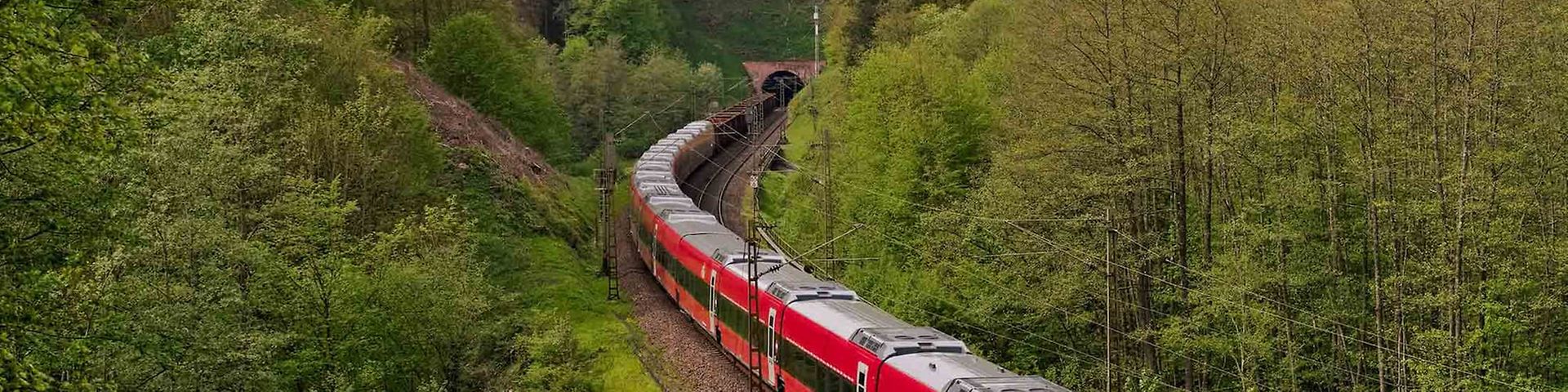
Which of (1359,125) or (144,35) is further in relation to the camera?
(144,35)

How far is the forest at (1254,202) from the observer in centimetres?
2430

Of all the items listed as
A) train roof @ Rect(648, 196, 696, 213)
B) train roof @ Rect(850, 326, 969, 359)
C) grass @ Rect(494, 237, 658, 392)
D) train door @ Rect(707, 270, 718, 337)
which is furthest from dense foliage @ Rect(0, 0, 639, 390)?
train roof @ Rect(850, 326, 969, 359)

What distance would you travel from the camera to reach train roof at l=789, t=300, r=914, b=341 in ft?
88.9

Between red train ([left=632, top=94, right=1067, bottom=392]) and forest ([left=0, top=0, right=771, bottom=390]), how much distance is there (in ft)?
9.10

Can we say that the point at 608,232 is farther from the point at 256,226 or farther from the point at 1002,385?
the point at 1002,385

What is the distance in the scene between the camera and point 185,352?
Result: 73.6ft

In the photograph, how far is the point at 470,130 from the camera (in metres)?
53.4

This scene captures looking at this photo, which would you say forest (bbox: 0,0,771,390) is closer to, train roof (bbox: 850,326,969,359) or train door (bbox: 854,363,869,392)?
train door (bbox: 854,363,869,392)

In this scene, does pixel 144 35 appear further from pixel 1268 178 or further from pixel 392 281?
pixel 1268 178

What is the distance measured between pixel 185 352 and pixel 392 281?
6485mm

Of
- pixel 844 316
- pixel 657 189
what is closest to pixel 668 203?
pixel 657 189

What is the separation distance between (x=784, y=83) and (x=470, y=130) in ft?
294

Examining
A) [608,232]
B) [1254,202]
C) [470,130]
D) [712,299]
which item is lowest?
[712,299]

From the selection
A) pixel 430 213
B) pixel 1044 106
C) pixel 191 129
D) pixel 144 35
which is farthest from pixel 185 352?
pixel 1044 106
